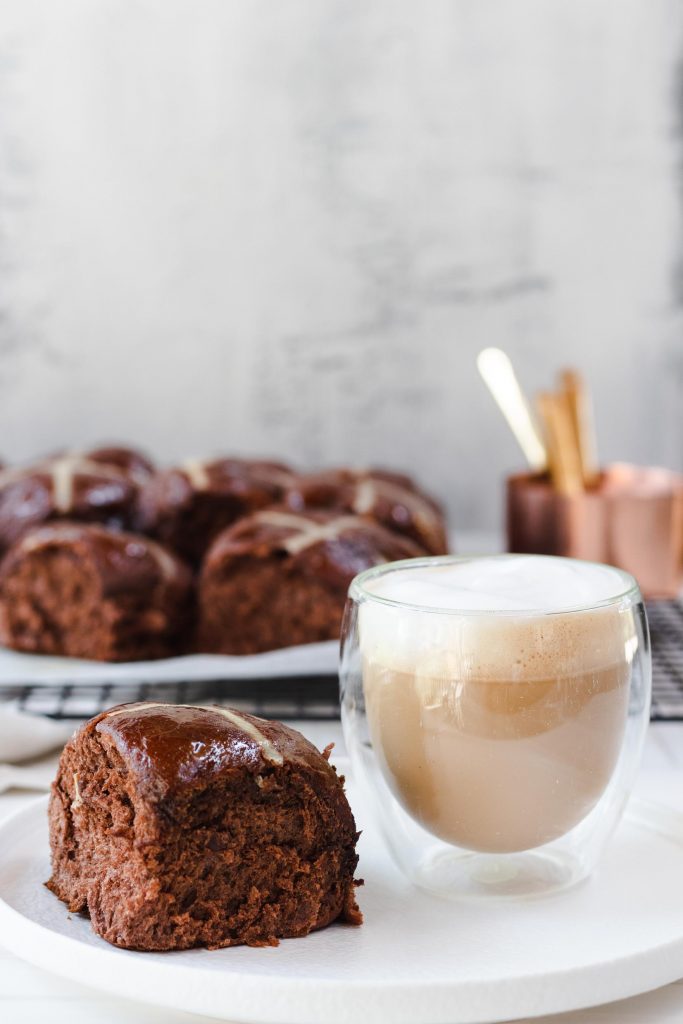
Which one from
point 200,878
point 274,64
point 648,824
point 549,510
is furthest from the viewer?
point 274,64

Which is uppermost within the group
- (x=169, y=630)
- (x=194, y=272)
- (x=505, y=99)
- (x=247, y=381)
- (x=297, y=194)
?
(x=505, y=99)

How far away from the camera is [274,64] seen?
2.59 m

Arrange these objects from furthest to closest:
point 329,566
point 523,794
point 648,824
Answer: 1. point 329,566
2. point 648,824
3. point 523,794

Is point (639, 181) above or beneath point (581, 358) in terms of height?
above

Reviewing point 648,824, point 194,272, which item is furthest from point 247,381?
point 648,824

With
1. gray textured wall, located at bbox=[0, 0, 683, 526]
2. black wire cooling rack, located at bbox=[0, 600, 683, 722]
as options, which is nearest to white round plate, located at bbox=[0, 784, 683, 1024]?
black wire cooling rack, located at bbox=[0, 600, 683, 722]

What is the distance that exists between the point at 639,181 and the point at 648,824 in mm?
1871

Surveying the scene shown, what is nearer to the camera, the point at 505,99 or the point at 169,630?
the point at 169,630

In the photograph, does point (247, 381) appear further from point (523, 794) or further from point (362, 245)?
point (523, 794)

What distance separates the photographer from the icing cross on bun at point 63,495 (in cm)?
203

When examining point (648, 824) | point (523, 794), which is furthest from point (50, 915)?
point (648, 824)

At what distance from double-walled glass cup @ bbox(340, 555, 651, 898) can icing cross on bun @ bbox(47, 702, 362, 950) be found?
0.09 meters

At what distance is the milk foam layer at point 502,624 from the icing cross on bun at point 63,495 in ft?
3.67

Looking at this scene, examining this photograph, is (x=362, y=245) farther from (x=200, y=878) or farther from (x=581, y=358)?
(x=200, y=878)
